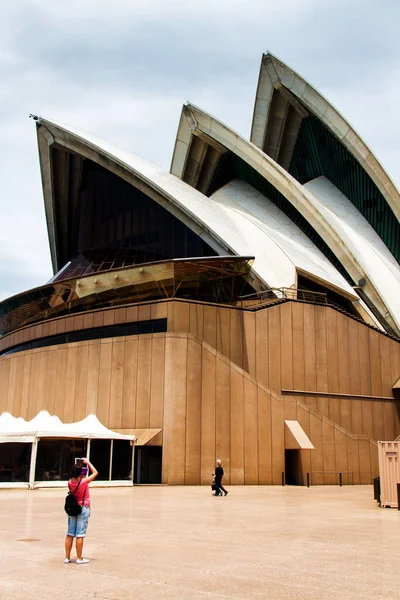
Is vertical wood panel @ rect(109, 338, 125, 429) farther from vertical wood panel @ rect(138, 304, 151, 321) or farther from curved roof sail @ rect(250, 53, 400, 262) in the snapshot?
curved roof sail @ rect(250, 53, 400, 262)

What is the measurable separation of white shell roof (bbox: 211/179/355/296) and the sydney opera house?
0.52 feet

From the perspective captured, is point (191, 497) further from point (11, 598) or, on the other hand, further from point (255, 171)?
point (255, 171)

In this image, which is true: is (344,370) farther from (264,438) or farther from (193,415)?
(193,415)

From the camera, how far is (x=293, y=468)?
26531mm

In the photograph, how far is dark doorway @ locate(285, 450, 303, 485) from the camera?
86.2 feet

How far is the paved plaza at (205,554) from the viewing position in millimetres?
6016

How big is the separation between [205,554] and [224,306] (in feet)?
69.1

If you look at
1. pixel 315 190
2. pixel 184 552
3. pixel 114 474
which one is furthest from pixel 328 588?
pixel 315 190

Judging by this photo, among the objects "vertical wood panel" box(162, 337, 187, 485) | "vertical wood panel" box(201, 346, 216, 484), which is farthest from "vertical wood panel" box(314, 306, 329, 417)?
"vertical wood panel" box(162, 337, 187, 485)

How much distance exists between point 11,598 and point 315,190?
44110 mm

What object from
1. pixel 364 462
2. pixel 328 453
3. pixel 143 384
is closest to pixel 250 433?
pixel 328 453

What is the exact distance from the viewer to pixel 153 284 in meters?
30.8

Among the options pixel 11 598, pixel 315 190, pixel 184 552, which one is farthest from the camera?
pixel 315 190

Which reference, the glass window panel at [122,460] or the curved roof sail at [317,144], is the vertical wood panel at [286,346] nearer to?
the glass window panel at [122,460]
